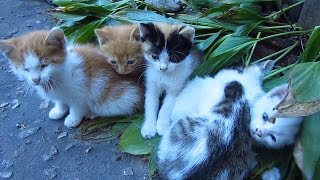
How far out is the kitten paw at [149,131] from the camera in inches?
71.2

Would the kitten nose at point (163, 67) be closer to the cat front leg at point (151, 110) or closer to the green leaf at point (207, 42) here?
the cat front leg at point (151, 110)

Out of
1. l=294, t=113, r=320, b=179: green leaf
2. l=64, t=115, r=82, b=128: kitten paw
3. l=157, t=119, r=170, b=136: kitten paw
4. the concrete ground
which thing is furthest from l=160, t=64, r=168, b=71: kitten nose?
l=294, t=113, r=320, b=179: green leaf

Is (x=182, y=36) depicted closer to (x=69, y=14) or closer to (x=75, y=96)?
A: (x=75, y=96)

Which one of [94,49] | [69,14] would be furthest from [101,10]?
[94,49]

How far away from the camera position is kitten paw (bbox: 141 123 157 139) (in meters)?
1.81

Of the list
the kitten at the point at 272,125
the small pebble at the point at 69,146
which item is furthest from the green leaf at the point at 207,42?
the small pebble at the point at 69,146

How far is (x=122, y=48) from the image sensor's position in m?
1.88

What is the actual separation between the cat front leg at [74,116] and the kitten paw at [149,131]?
34cm

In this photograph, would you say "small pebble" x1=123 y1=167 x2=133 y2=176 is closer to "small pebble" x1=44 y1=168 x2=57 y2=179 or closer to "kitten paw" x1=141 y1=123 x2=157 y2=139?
"kitten paw" x1=141 y1=123 x2=157 y2=139

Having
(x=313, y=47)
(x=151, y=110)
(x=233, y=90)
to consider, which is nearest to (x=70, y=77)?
(x=151, y=110)

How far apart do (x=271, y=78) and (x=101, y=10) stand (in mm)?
1132

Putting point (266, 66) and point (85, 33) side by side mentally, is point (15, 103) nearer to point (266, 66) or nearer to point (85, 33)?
point (85, 33)

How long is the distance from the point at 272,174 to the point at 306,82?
0.40 meters

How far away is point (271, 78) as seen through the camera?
1826mm
